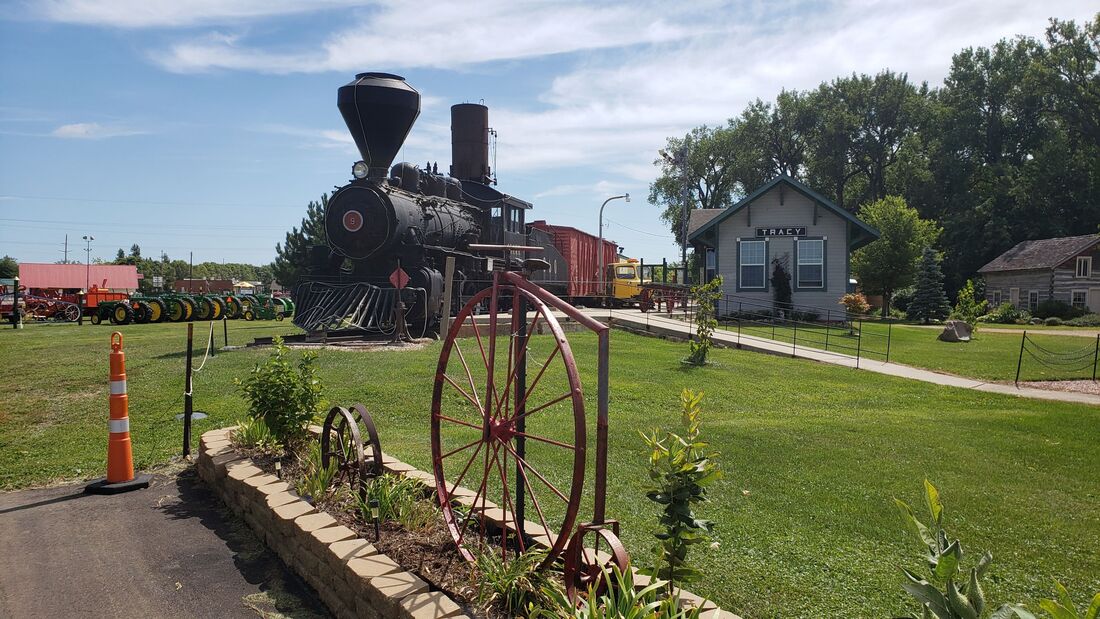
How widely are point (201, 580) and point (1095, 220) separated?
177ft

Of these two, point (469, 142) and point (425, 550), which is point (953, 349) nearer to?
point (469, 142)

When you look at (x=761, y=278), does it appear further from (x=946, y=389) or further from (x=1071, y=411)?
(x=1071, y=411)

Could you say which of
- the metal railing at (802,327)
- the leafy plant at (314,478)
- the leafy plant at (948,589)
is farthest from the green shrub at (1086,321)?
the leafy plant at (948,589)

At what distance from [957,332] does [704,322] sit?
10749 millimetres

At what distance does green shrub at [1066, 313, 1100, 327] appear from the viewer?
104 feet

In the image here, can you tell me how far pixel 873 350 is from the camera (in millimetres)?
18266

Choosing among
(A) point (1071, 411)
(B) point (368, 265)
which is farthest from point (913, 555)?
(B) point (368, 265)

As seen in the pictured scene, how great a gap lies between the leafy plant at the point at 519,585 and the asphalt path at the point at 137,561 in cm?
116

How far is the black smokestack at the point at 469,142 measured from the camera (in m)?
22.6

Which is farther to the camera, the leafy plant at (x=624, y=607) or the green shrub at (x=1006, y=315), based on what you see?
the green shrub at (x=1006, y=315)

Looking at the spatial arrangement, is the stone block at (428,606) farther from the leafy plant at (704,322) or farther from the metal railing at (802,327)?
the metal railing at (802,327)

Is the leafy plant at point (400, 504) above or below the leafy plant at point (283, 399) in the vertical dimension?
below

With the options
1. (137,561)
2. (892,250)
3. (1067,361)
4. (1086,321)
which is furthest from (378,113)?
(1086,321)

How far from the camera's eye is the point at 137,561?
462 cm
